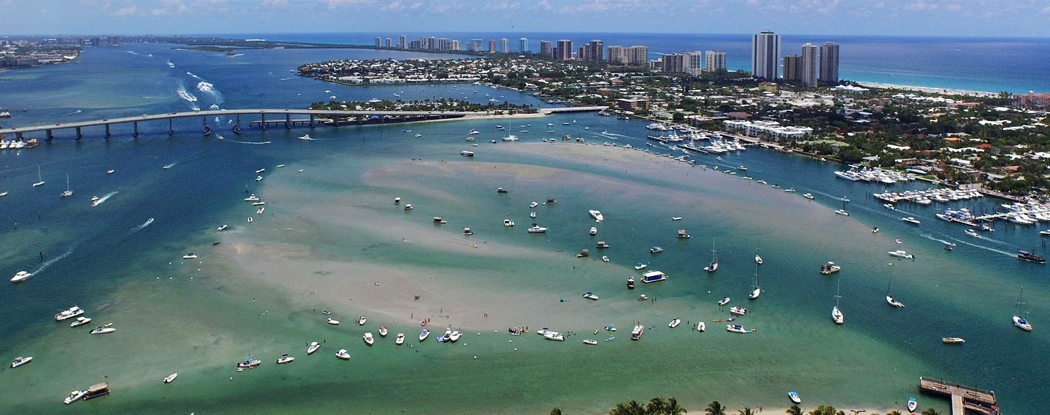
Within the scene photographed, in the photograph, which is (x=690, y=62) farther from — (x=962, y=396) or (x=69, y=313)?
(x=69, y=313)

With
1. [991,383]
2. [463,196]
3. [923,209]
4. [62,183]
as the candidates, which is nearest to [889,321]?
[991,383]

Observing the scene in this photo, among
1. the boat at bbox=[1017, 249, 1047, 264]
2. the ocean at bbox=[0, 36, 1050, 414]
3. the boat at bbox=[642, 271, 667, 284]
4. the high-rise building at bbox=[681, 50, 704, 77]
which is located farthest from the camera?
the high-rise building at bbox=[681, 50, 704, 77]

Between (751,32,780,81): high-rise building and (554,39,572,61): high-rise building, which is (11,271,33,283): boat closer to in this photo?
(751,32,780,81): high-rise building

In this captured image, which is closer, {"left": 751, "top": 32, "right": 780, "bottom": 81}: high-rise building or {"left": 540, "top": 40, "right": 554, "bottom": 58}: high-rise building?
{"left": 751, "top": 32, "right": 780, "bottom": 81}: high-rise building

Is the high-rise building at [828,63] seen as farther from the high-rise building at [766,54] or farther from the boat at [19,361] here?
the boat at [19,361]

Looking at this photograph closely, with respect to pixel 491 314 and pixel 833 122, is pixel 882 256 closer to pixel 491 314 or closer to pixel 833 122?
pixel 491 314

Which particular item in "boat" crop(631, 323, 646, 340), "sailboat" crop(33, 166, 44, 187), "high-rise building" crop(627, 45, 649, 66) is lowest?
"boat" crop(631, 323, 646, 340)

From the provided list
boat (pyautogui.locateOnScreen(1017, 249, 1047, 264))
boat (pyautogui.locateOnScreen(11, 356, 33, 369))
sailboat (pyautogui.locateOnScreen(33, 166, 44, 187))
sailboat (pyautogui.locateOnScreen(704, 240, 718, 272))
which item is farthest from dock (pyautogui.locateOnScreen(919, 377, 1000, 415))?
sailboat (pyautogui.locateOnScreen(33, 166, 44, 187))

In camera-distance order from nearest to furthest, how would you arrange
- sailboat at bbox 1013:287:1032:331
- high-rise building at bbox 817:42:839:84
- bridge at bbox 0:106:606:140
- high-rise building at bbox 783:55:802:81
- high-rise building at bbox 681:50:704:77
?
sailboat at bbox 1013:287:1032:331, bridge at bbox 0:106:606:140, high-rise building at bbox 817:42:839:84, high-rise building at bbox 783:55:802:81, high-rise building at bbox 681:50:704:77
